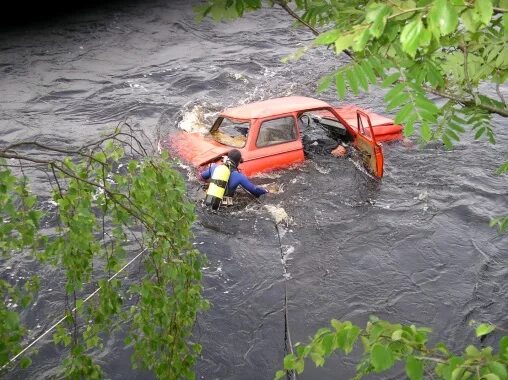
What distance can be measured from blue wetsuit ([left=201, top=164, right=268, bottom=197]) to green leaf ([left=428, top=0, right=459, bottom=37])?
20.0 feet

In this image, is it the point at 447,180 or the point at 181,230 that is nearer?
the point at 181,230

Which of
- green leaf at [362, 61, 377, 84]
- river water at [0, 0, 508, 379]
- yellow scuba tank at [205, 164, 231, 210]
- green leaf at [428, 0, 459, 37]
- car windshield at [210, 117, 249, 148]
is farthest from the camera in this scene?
car windshield at [210, 117, 249, 148]

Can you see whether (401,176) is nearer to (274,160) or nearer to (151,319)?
(274,160)

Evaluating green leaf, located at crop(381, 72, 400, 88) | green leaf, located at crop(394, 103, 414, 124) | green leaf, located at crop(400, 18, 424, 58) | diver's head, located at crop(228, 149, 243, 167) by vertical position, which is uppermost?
green leaf, located at crop(400, 18, 424, 58)

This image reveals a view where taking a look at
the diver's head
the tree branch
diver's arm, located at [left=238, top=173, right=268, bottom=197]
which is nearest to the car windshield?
the diver's head

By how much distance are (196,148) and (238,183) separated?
1347 mm

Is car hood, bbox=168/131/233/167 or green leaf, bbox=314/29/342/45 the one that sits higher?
green leaf, bbox=314/29/342/45

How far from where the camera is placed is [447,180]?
30.2 feet

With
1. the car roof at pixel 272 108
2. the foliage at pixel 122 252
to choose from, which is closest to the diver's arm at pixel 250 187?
the car roof at pixel 272 108

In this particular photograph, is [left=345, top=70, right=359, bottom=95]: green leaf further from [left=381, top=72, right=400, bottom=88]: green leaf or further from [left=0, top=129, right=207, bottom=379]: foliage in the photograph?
[left=0, top=129, right=207, bottom=379]: foliage

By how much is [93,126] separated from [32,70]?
4.46 metres

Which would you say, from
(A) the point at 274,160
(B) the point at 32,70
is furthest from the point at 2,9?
(A) the point at 274,160

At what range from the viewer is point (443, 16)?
5.93 ft

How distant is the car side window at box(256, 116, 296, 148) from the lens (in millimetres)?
8680
